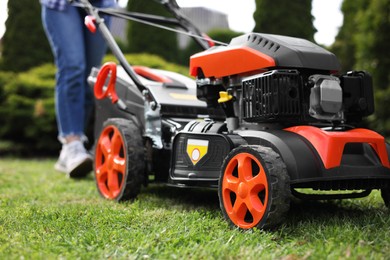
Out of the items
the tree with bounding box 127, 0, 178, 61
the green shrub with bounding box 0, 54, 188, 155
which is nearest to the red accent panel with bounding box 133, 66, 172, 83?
the green shrub with bounding box 0, 54, 188, 155

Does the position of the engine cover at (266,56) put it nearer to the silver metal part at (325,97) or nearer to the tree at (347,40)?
the silver metal part at (325,97)

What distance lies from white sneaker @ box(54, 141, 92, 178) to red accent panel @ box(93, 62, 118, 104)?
709 mm

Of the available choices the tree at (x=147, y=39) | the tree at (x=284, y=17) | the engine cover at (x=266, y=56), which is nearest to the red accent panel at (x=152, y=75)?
the engine cover at (x=266, y=56)

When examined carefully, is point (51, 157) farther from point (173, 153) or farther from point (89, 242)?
point (89, 242)

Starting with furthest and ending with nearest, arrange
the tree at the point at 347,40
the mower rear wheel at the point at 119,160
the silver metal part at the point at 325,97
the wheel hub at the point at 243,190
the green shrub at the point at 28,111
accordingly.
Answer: the tree at the point at 347,40
the green shrub at the point at 28,111
the mower rear wheel at the point at 119,160
the silver metal part at the point at 325,97
the wheel hub at the point at 243,190

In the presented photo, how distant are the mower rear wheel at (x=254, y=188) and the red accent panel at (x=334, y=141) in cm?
16

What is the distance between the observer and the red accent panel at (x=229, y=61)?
6.44ft

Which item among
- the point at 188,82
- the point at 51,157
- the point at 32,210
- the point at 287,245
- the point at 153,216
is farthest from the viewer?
the point at 51,157

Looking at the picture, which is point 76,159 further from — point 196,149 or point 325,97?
point 325,97

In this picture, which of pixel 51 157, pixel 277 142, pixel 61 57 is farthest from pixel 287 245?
pixel 51 157

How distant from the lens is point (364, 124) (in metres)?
6.36

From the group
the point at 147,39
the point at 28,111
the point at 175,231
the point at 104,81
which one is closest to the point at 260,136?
the point at 175,231

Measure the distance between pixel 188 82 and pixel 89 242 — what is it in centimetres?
149

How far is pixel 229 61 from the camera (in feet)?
6.90
